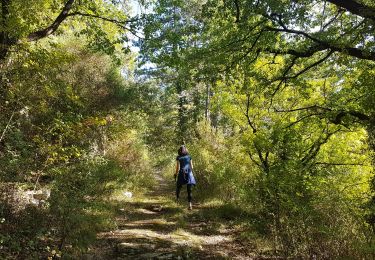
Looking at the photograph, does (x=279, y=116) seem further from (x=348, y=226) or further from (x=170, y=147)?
(x=170, y=147)

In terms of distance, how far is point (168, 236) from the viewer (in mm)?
7391

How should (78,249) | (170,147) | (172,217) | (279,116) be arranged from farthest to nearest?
(170,147), (172,217), (279,116), (78,249)

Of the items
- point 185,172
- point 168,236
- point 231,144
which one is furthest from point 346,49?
point 231,144

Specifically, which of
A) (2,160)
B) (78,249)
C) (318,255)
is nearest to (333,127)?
Answer: (318,255)

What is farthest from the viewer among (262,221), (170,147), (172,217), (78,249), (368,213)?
(170,147)

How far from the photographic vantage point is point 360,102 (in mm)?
5980

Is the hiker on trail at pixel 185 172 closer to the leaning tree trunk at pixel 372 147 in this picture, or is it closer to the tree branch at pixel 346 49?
the tree branch at pixel 346 49

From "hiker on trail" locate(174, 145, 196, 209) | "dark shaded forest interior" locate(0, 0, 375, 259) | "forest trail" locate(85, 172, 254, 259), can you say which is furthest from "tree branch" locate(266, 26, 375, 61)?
"hiker on trail" locate(174, 145, 196, 209)

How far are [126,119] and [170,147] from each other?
1305 centimetres

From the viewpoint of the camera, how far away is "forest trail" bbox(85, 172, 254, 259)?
6230 millimetres

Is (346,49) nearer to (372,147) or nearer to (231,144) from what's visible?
(372,147)

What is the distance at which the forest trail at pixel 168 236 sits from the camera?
6.23 meters

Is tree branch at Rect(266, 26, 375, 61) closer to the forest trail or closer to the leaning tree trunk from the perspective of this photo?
the leaning tree trunk

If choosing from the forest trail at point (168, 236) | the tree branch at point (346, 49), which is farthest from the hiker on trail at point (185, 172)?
the tree branch at point (346, 49)
